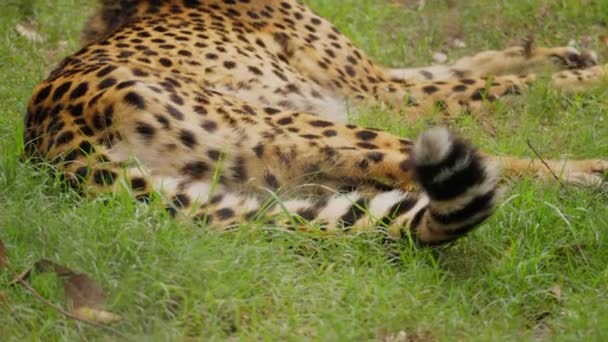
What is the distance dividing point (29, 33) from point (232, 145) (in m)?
2.54

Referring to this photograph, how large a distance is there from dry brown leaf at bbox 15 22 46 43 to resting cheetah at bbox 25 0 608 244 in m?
1.12

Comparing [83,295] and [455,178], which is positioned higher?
[455,178]

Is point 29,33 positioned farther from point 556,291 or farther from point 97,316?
point 556,291

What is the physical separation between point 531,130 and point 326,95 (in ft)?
3.03

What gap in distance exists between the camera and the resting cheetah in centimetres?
333

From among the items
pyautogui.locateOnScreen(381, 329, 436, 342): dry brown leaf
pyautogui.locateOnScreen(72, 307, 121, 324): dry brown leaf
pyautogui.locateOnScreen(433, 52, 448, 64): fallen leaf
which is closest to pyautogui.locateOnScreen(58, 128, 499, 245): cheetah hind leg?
pyautogui.locateOnScreen(381, 329, 436, 342): dry brown leaf

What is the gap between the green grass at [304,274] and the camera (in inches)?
120

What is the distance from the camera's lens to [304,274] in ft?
11.0

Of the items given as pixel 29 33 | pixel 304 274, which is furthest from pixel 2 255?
pixel 29 33

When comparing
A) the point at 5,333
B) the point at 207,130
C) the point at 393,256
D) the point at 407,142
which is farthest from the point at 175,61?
the point at 5,333

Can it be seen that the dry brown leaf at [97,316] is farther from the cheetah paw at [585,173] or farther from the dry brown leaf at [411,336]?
the cheetah paw at [585,173]

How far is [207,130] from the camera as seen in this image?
3871 mm

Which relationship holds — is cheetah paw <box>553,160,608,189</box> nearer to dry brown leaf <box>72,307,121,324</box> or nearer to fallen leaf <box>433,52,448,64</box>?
dry brown leaf <box>72,307,121,324</box>

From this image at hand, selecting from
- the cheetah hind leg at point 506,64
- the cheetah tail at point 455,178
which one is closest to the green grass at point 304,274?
the cheetah tail at point 455,178
